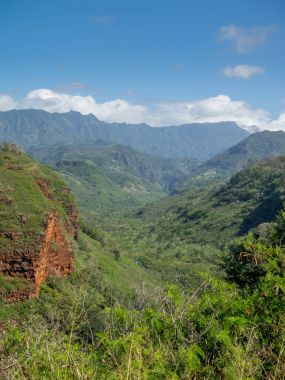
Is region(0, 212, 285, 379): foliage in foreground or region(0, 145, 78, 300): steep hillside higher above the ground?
region(0, 212, 285, 379): foliage in foreground

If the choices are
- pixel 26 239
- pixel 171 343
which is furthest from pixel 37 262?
pixel 171 343

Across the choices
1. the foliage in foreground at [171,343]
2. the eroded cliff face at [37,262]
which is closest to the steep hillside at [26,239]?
→ the eroded cliff face at [37,262]

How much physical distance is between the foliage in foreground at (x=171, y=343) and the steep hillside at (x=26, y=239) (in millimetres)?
41820

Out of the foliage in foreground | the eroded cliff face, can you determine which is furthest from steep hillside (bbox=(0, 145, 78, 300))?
the foliage in foreground

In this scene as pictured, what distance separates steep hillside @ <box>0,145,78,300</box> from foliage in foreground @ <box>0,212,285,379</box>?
41.8 meters

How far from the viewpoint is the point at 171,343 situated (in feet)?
39.3

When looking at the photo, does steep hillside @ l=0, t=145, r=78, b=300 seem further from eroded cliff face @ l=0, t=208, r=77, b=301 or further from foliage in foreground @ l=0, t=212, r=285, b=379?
foliage in foreground @ l=0, t=212, r=285, b=379

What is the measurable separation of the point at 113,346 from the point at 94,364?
2.69 feet

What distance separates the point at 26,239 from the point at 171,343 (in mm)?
48771

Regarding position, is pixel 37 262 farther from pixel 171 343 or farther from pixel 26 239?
pixel 171 343

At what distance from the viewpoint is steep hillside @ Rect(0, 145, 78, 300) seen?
55.1 m

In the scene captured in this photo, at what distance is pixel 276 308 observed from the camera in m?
13.7

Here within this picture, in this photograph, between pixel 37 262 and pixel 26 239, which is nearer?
pixel 37 262

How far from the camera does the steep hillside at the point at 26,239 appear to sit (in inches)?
2170
